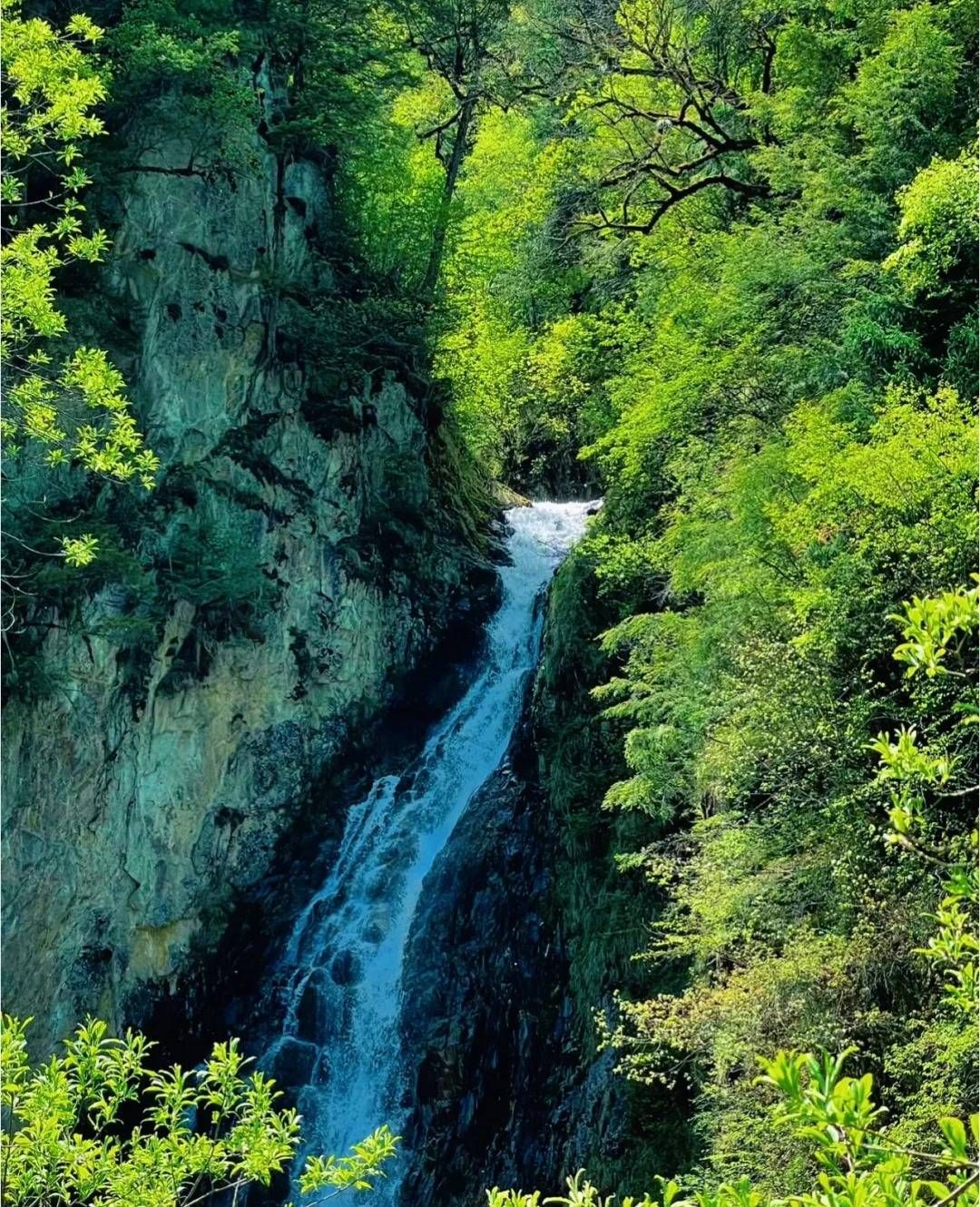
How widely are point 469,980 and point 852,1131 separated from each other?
42.5ft

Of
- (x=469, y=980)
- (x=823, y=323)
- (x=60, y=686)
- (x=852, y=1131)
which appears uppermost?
(x=823, y=323)

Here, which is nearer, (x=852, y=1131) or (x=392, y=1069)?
(x=852, y=1131)

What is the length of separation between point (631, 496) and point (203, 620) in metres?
6.82

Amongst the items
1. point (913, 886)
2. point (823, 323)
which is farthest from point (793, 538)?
point (823, 323)

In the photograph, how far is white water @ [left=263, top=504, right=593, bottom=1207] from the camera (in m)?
14.6

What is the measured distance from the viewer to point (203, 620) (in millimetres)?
16328

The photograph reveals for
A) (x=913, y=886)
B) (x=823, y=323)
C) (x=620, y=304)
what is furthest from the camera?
(x=620, y=304)

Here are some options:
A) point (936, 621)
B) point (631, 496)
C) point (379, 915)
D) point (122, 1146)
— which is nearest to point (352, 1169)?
point (122, 1146)

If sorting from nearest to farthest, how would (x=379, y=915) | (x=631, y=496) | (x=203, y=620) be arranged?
(x=631, y=496)
(x=379, y=915)
(x=203, y=620)

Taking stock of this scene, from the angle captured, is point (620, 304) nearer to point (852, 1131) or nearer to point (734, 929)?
point (734, 929)

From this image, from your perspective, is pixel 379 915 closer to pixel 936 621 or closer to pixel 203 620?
pixel 203 620

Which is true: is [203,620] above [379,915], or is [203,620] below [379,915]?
above

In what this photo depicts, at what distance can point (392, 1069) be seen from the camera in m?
14.8

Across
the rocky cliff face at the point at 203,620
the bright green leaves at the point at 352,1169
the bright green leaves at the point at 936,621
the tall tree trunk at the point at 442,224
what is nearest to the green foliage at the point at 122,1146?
the bright green leaves at the point at 352,1169
